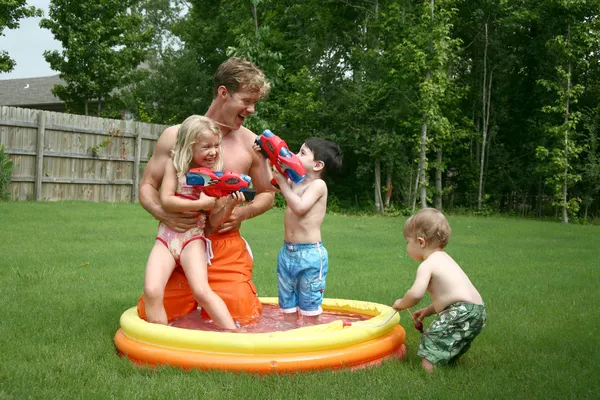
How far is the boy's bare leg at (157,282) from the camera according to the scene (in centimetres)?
414

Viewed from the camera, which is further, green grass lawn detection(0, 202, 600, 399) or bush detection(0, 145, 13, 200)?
bush detection(0, 145, 13, 200)

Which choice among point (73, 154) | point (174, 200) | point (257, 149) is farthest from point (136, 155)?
point (174, 200)

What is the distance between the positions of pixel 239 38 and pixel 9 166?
8927mm

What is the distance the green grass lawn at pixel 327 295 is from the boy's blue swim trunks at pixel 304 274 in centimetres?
74

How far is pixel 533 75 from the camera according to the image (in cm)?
2138

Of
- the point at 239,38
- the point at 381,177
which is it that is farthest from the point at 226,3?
the point at 381,177

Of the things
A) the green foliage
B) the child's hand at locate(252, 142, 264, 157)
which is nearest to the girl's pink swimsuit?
the child's hand at locate(252, 142, 264, 157)

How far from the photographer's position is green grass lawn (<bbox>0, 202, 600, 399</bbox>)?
11.0ft

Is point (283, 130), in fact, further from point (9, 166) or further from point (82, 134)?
point (9, 166)

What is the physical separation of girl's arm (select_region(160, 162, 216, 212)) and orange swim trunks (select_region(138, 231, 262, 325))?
47cm

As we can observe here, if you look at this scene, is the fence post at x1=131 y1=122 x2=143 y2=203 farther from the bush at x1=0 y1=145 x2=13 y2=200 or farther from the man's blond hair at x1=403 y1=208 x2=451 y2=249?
the man's blond hair at x1=403 y1=208 x2=451 y2=249

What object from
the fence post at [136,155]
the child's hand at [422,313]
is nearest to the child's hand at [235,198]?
the child's hand at [422,313]

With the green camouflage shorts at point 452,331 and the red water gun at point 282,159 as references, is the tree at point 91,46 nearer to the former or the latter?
the red water gun at point 282,159

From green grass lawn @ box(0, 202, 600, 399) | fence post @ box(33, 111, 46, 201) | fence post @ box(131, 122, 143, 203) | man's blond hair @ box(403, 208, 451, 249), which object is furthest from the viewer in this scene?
fence post @ box(131, 122, 143, 203)
